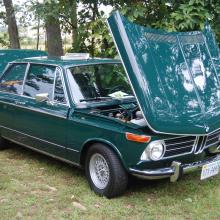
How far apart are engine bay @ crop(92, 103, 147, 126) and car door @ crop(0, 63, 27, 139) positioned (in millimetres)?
1665

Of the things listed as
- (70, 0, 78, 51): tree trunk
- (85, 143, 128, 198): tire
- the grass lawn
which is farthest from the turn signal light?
(70, 0, 78, 51): tree trunk

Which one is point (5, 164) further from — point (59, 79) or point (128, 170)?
point (128, 170)

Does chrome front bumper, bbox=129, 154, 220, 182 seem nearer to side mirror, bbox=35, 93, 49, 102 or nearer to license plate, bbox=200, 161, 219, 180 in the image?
license plate, bbox=200, 161, 219, 180

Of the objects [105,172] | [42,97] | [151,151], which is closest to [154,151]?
[151,151]

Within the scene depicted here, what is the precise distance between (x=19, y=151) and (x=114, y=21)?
3.34m

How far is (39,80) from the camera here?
6230 mm

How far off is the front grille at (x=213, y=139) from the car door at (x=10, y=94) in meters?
2.92

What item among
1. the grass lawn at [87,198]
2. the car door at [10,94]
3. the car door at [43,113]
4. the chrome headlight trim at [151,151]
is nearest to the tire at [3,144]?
the car door at [10,94]

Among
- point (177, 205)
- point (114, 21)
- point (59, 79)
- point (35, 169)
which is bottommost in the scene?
point (177, 205)

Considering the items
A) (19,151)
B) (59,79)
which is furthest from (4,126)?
(59,79)

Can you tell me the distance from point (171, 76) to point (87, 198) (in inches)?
68.9

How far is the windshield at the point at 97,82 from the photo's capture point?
5660mm

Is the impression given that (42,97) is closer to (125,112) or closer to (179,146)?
(125,112)

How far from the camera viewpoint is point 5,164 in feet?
21.4
